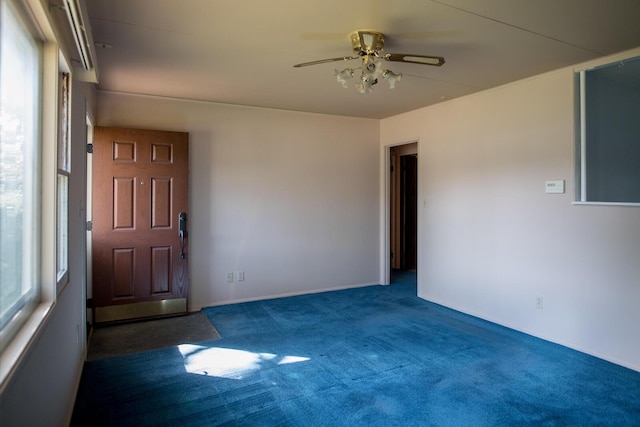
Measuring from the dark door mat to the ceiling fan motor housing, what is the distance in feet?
9.10

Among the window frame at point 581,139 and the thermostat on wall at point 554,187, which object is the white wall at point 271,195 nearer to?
the thermostat on wall at point 554,187

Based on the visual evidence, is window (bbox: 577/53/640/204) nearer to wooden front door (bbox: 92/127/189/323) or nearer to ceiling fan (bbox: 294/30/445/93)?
ceiling fan (bbox: 294/30/445/93)

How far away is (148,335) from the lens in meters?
3.73

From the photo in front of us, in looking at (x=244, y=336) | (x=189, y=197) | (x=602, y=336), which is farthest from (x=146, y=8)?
(x=602, y=336)

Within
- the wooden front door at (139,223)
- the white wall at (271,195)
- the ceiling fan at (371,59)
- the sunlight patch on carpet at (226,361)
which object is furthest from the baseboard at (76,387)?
the ceiling fan at (371,59)

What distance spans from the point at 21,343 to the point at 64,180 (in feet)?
4.12

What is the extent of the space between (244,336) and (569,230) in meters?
3.06

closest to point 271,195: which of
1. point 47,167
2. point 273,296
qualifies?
point 273,296

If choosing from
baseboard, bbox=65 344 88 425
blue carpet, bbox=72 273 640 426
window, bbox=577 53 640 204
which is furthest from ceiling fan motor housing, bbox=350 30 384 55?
baseboard, bbox=65 344 88 425

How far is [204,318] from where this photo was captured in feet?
13.9

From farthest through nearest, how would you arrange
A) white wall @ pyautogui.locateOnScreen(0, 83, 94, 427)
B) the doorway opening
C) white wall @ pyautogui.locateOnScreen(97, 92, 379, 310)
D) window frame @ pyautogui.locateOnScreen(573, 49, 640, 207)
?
the doorway opening → white wall @ pyautogui.locateOnScreen(97, 92, 379, 310) → window frame @ pyautogui.locateOnScreen(573, 49, 640, 207) → white wall @ pyautogui.locateOnScreen(0, 83, 94, 427)

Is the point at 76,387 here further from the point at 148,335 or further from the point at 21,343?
the point at 21,343

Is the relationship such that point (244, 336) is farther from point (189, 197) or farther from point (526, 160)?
point (526, 160)

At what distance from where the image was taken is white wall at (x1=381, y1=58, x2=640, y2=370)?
3119 millimetres
